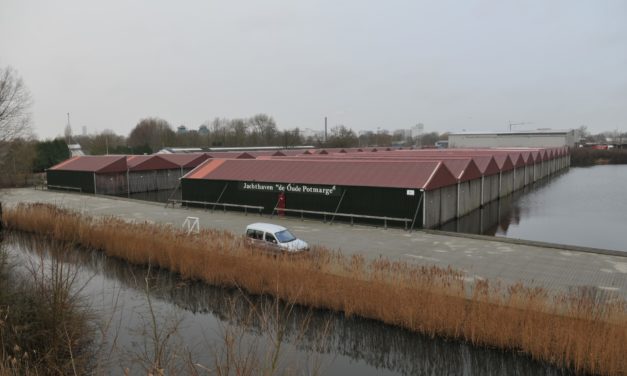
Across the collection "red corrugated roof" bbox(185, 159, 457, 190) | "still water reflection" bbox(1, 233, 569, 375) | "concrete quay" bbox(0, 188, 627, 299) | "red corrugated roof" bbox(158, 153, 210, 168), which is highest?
"red corrugated roof" bbox(158, 153, 210, 168)

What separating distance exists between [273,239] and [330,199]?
10.1m

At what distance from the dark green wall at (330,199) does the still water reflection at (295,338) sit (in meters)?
12.2

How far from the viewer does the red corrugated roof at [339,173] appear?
1051 inches

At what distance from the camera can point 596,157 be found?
105250 mm

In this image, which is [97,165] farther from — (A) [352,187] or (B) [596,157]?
(B) [596,157]

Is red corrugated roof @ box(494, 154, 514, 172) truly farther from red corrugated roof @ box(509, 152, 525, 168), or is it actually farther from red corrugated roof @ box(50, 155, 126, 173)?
red corrugated roof @ box(50, 155, 126, 173)

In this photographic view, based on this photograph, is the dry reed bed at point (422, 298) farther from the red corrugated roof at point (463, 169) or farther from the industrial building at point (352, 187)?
the red corrugated roof at point (463, 169)

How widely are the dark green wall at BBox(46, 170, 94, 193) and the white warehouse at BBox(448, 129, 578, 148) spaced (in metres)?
88.3

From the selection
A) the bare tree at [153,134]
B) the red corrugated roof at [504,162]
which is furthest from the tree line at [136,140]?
the red corrugated roof at [504,162]

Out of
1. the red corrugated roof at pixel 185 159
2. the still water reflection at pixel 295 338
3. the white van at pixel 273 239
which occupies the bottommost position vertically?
the still water reflection at pixel 295 338

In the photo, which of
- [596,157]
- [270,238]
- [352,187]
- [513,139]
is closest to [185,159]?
[352,187]

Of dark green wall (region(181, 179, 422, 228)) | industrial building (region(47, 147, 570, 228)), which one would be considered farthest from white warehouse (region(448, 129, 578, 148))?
dark green wall (region(181, 179, 422, 228))

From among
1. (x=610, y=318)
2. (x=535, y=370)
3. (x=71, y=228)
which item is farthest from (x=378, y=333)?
(x=71, y=228)

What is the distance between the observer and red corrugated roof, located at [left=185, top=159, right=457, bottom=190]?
2670 centimetres
